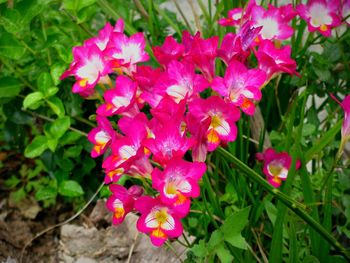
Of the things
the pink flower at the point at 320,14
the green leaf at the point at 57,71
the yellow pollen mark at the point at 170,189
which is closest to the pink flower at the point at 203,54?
the yellow pollen mark at the point at 170,189

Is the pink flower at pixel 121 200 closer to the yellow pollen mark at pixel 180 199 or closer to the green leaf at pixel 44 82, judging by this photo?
the yellow pollen mark at pixel 180 199

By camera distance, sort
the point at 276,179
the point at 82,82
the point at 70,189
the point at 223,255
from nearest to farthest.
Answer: the point at 223,255 → the point at 82,82 → the point at 276,179 → the point at 70,189

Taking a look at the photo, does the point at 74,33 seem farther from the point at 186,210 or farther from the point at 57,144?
the point at 186,210

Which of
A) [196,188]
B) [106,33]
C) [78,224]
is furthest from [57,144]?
[196,188]

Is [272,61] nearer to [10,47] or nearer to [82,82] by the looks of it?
[82,82]

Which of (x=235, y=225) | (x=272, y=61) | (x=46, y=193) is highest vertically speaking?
(x=272, y=61)

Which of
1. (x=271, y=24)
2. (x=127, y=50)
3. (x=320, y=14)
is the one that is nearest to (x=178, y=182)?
(x=127, y=50)

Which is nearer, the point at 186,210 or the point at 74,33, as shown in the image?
the point at 186,210
